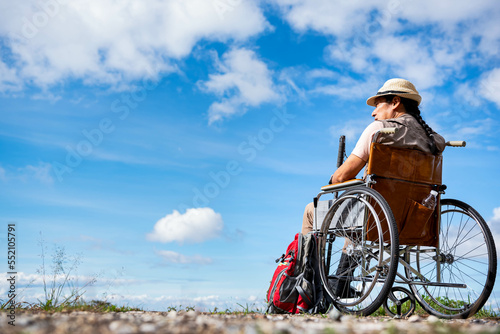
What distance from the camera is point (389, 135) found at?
418 centimetres

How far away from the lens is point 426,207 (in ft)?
14.2

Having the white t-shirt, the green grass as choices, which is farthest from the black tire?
the white t-shirt

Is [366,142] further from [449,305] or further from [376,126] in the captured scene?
[449,305]

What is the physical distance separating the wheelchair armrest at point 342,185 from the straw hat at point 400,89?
3.81 ft

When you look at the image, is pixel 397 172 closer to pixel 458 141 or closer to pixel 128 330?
pixel 458 141

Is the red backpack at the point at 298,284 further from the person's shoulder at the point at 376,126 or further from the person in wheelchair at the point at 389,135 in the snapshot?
the person's shoulder at the point at 376,126

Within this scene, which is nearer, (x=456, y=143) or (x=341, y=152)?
(x=456, y=143)

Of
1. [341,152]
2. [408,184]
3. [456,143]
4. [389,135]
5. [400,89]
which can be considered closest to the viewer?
[389,135]

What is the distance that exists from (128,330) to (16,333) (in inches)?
18.5

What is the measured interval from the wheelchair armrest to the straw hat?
116 centimetres

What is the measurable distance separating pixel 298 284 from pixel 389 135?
171 centimetres

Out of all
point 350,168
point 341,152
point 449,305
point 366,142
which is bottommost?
point 449,305

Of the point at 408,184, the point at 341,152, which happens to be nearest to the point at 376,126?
the point at 408,184

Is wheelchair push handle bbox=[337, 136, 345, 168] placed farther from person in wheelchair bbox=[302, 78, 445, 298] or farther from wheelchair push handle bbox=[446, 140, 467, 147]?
wheelchair push handle bbox=[446, 140, 467, 147]
